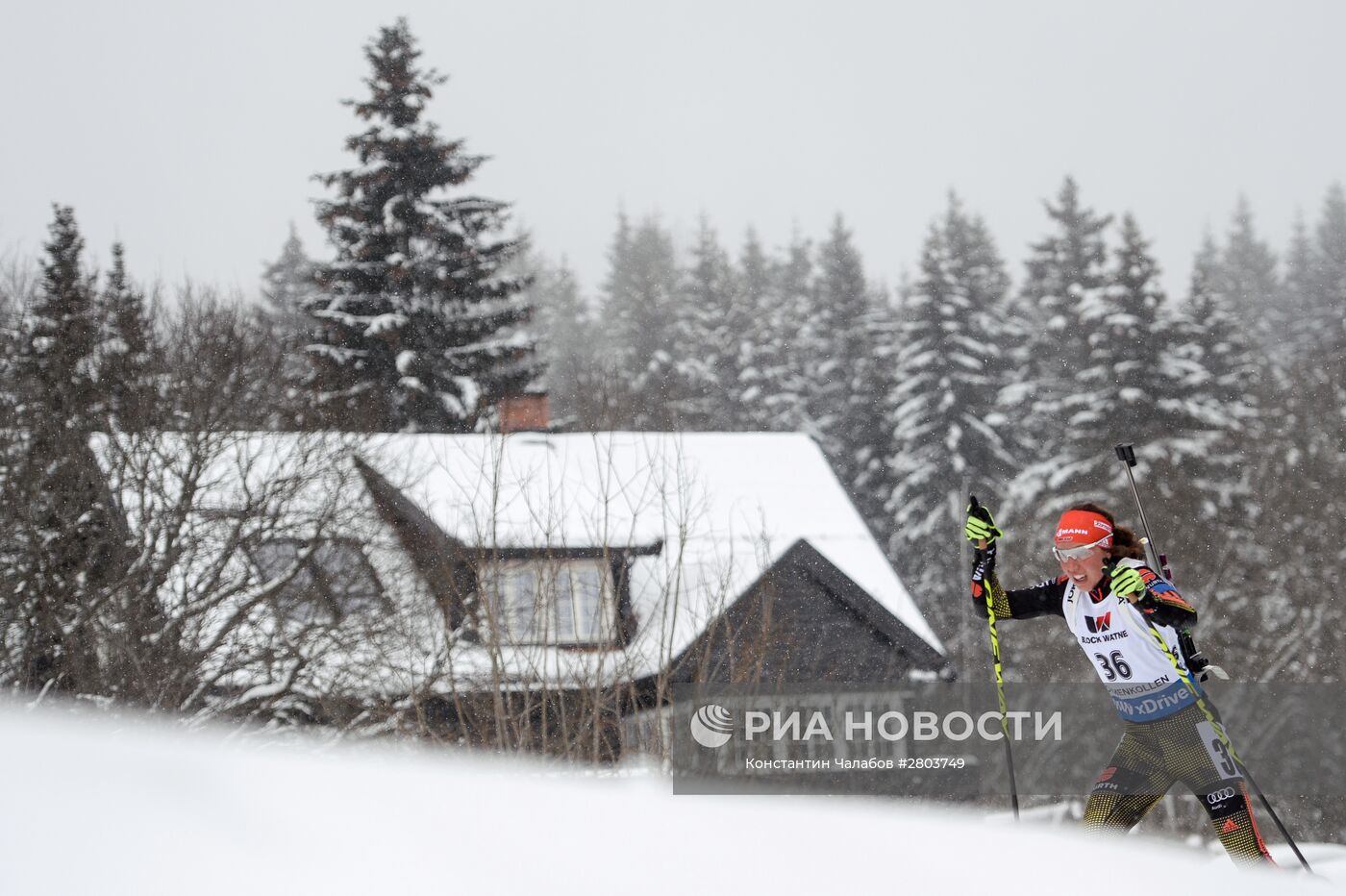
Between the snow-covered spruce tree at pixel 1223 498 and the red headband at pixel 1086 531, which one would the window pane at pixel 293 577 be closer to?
the red headband at pixel 1086 531

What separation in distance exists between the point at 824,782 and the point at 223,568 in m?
9.26

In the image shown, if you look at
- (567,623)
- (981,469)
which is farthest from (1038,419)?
(567,623)

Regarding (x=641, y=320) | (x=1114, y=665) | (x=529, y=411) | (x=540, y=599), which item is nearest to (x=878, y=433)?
(x=641, y=320)

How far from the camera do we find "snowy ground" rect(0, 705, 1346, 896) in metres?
1.63

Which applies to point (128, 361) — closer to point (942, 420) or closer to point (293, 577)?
point (293, 577)

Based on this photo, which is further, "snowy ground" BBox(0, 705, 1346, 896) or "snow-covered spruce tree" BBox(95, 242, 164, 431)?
"snow-covered spruce tree" BBox(95, 242, 164, 431)

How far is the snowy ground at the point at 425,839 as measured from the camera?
1.63 metres

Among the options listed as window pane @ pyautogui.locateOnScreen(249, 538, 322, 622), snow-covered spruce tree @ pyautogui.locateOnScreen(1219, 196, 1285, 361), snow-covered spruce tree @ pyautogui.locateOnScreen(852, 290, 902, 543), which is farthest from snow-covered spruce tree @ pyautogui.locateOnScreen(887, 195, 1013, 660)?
window pane @ pyautogui.locateOnScreen(249, 538, 322, 622)

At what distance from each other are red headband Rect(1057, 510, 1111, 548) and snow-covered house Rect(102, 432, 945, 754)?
223 inches

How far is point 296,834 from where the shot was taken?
1.84m

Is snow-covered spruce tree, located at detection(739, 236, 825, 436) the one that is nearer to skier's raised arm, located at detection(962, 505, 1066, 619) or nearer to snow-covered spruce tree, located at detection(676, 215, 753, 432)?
snow-covered spruce tree, located at detection(676, 215, 753, 432)

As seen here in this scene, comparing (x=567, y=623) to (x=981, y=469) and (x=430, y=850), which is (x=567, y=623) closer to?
(x=430, y=850)

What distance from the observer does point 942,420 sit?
35656 millimetres

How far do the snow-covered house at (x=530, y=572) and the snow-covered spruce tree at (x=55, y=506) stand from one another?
2.87ft
